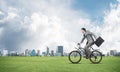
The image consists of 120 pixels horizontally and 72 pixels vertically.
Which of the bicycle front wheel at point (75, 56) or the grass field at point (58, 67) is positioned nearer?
the grass field at point (58, 67)

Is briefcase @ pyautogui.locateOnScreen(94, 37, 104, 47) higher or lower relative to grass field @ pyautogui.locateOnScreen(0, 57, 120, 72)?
higher

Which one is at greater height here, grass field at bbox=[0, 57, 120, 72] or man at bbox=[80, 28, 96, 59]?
man at bbox=[80, 28, 96, 59]

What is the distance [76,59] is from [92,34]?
7.68ft

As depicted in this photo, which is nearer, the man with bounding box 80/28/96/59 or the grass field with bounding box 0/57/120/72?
the grass field with bounding box 0/57/120/72

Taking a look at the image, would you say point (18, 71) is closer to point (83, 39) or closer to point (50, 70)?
point (50, 70)

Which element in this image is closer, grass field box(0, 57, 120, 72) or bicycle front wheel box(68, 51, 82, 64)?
grass field box(0, 57, 120, 72)

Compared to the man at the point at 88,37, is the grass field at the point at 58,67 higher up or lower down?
lower down

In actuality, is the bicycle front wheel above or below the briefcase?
below

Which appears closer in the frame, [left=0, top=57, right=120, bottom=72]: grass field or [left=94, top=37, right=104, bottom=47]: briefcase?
[left=0, top=57, right=120, bottom=72]: grass field

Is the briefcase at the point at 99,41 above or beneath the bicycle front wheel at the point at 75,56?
above

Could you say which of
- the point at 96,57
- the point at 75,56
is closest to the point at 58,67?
the point at 75,56

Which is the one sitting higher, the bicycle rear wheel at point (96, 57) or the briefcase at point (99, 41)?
the briefcase at point (99, 41)

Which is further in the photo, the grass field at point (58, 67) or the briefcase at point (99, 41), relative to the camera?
the briefcase at point (99, 41)

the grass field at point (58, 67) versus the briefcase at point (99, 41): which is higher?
the briefcase at point (99, 41)
